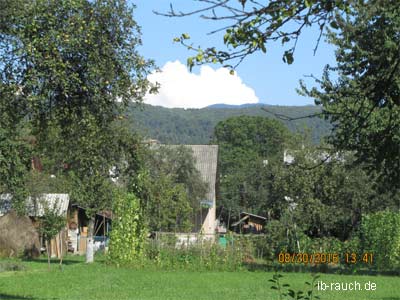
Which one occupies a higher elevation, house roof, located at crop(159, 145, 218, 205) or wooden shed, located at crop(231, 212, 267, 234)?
house roof, located at crop(159, 145, 218, 205)

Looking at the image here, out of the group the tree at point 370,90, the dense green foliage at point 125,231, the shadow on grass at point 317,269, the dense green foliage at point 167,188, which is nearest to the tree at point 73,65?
the tree at point 370,90

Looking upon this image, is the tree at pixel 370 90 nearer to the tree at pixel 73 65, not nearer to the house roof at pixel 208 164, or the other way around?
the tree at pixel 73 65

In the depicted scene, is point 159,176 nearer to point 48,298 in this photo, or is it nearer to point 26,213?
point 26,213

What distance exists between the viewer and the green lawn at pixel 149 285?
17547 millimetres

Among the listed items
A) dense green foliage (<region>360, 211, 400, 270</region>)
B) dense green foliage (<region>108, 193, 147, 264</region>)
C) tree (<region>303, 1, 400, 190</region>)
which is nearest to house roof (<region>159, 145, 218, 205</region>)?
dense green foliage (<region>108, 193, 147, 264</region>)

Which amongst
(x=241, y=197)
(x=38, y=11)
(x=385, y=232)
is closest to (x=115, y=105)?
(x=38, y=11)

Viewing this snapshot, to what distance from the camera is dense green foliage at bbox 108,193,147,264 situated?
28969 millimetres

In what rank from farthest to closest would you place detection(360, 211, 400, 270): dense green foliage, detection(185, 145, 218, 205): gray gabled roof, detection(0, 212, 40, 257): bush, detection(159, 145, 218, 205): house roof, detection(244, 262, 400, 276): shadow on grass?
detection(185, 145, 218, 205): gray gabled roof → detection(159, 145, 218, 205): house roof → detection(0, 212, 40, 257): bush → detection(244, 262, 400, 276): shadow on grass → detection(360, 211, 400, 270): dense green foliage

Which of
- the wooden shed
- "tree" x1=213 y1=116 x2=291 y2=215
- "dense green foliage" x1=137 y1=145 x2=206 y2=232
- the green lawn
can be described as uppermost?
"tree" x1=213 y1=116 x2=291 y2=215

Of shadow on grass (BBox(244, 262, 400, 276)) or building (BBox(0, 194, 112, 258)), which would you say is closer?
shadow on grass (BBox(244, 262, 400, 276))

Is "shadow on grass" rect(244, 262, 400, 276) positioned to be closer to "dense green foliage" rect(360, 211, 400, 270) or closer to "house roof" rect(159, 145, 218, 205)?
"dense green foliage" rect(360, 211, 400, 270)

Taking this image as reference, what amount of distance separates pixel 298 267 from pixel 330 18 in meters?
25.9

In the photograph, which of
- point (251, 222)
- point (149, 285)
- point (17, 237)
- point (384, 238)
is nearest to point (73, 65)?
point (149, 285)

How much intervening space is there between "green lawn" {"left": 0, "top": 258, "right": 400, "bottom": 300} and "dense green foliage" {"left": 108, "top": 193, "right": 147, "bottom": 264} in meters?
1.47
